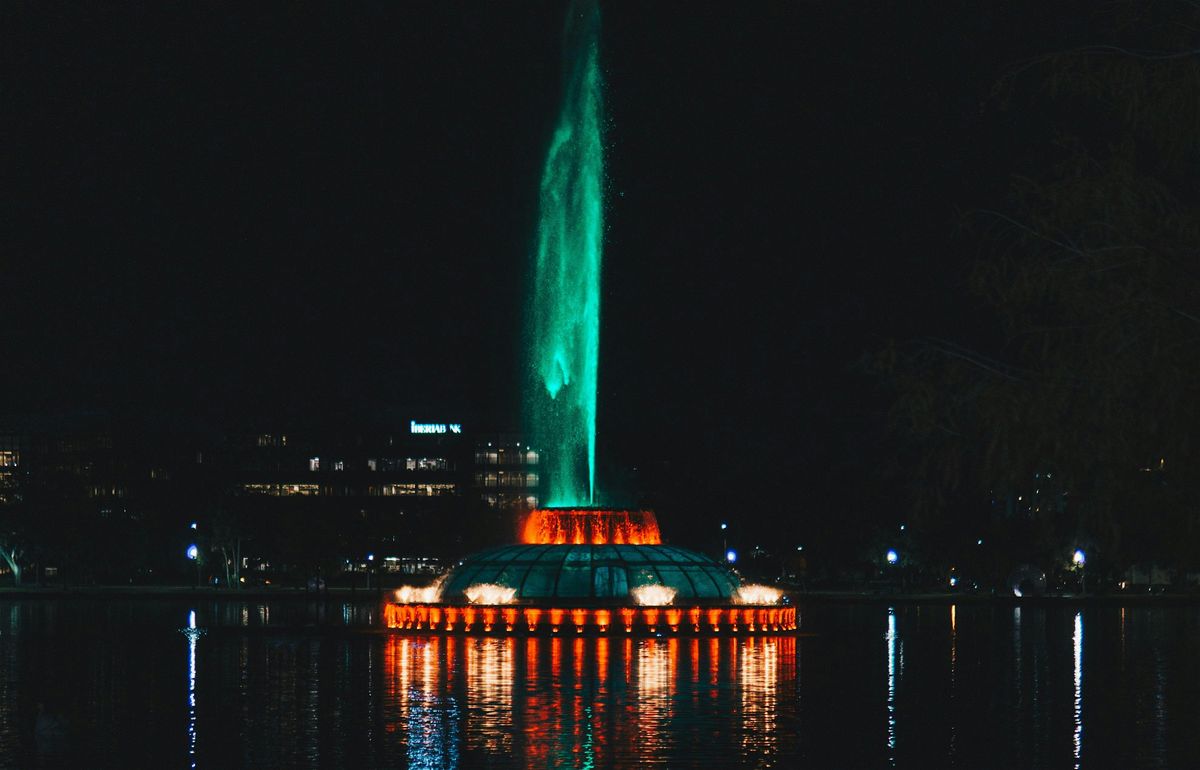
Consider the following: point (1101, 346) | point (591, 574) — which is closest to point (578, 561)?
point (591, 574)

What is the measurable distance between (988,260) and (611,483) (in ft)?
504

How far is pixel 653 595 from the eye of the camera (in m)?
55.2

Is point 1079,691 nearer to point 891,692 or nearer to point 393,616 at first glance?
point 891,692

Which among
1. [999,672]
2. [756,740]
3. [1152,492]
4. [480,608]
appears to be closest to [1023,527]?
[480,608]

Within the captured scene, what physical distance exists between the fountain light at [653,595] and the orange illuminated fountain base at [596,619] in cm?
286

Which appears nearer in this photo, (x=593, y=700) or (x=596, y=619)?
(x=593, y=700)

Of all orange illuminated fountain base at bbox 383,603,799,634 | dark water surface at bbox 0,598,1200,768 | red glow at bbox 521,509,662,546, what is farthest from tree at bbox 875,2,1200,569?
red glow at bbox 521,509,662,546

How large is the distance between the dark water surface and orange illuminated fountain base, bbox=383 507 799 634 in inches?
68.3

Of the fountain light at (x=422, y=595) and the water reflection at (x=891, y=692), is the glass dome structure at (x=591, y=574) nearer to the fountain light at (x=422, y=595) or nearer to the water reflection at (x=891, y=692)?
the fountain light at (x=422, y=595)

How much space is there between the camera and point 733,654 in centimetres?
4338

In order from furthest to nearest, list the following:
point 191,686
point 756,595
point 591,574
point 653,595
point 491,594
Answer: point 756,595, point 591,574, point 491,594, point 653,595, point 191,686

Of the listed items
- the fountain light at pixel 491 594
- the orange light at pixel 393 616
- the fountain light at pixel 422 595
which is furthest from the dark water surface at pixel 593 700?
the fountain light at pixel 491 594

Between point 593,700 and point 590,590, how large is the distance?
25401 mm

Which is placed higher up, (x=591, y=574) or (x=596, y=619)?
(x=591, y=574)
